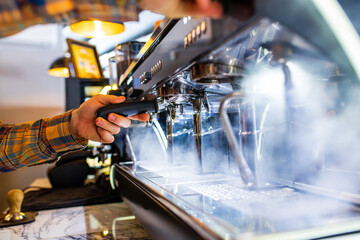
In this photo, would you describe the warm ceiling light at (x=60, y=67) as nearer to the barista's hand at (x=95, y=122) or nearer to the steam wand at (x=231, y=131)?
the barista's hand at (x=95, y=122)

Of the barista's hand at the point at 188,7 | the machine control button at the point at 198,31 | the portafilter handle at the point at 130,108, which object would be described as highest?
the barista's hand at the point at 188,7

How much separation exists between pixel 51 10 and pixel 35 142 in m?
0.80

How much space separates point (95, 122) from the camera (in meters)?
0.98

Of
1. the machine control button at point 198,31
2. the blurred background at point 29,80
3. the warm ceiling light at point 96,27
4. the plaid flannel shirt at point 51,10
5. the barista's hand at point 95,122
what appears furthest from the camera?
the blurred background at point 29,80

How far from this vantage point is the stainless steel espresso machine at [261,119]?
50 cm

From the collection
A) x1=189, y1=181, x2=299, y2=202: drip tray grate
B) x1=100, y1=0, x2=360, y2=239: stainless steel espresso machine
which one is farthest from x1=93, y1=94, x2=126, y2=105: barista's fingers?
x1=189, y1=181, x2=299, y2=202: drip tray grate

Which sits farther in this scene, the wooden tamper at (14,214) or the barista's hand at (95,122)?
the wooden tamper at (14,214)

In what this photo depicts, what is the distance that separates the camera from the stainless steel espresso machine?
0.50 m

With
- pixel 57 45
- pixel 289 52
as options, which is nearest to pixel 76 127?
pixel 289 52

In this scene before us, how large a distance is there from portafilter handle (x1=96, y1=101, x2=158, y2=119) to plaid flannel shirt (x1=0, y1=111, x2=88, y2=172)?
0.95 ft

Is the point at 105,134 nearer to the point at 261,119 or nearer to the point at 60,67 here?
the point at 261,119

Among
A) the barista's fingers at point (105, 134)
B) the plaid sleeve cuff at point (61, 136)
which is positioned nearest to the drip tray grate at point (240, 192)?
the barista's fingers at point (105, 134)

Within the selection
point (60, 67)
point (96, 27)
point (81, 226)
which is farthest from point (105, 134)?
point (60, 67)

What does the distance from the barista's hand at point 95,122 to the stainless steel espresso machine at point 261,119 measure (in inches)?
3.4
